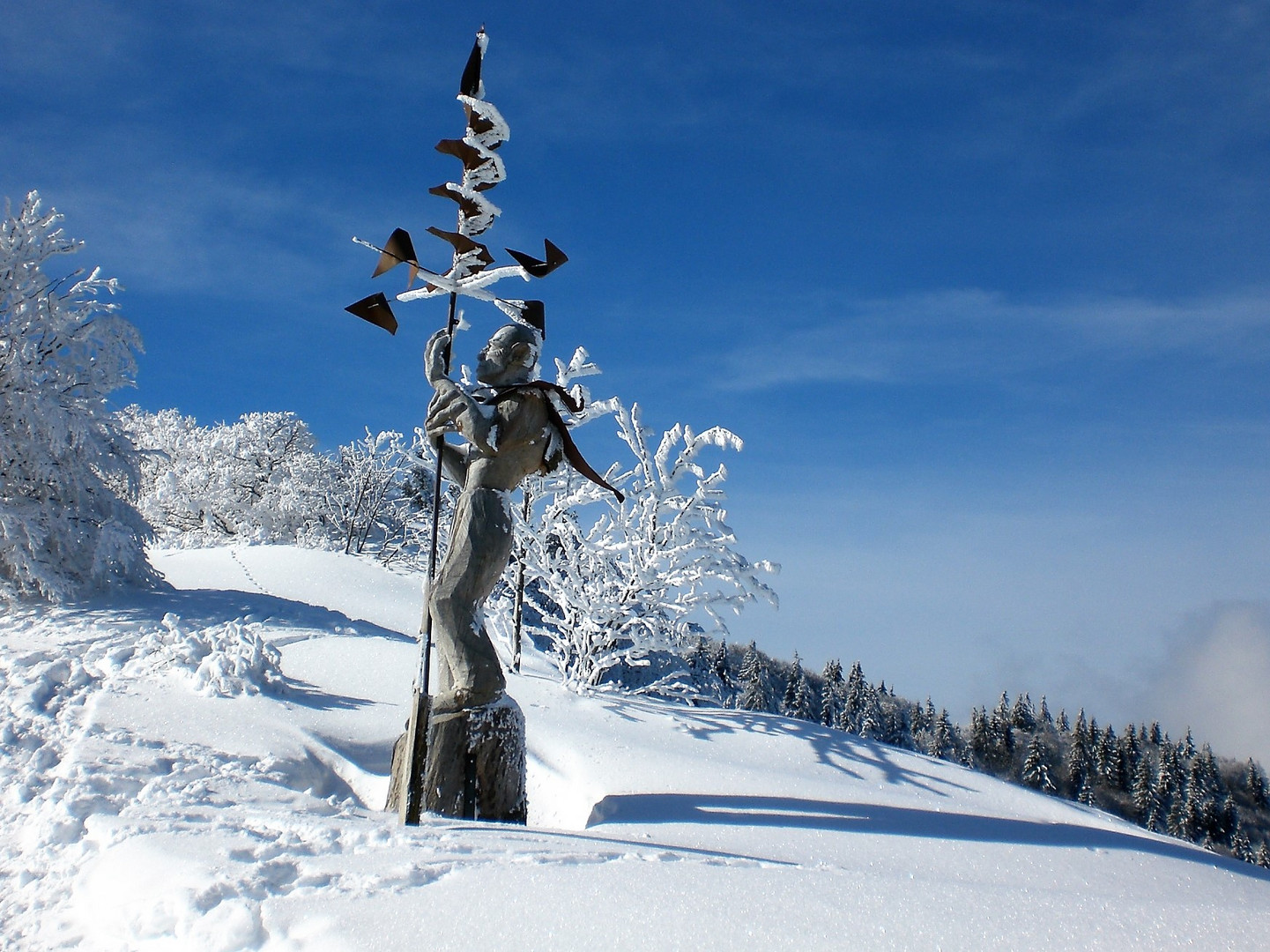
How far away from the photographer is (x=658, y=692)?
9.43 metres

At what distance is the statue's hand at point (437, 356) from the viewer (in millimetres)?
4910

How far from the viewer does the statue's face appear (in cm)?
524

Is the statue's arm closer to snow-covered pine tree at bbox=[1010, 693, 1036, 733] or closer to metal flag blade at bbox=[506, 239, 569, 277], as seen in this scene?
metal flag blade at bbox=[506, 239, 569, 277]

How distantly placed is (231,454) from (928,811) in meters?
28.0

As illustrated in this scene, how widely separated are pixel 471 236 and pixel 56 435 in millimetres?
6117

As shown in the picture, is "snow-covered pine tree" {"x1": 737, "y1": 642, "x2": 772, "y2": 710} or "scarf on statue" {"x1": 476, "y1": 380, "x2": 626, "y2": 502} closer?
"scarf on statue" {"x1": 476, "y1": 380, "x2": 626, "y2": 502}

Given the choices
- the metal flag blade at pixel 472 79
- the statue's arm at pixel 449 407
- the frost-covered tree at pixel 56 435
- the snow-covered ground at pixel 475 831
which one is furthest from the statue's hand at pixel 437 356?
the frost-covered tree at pixel 56 435

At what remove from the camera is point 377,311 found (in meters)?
4.79

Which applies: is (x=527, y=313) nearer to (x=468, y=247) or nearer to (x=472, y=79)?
(x=468, y=247)

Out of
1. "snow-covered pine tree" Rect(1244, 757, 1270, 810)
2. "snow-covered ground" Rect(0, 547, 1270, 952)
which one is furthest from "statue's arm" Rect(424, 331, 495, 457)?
"snow-covered pine tree" Rect(1244, 757, 1270, 810)

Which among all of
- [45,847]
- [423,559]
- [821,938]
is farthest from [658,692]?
[423,559]

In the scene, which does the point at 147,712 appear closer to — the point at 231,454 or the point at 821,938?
the point at 821,938

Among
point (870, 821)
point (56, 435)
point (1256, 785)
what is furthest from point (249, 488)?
point (1256, 785)

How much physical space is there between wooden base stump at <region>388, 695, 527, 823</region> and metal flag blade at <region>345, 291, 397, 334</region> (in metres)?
2.28
